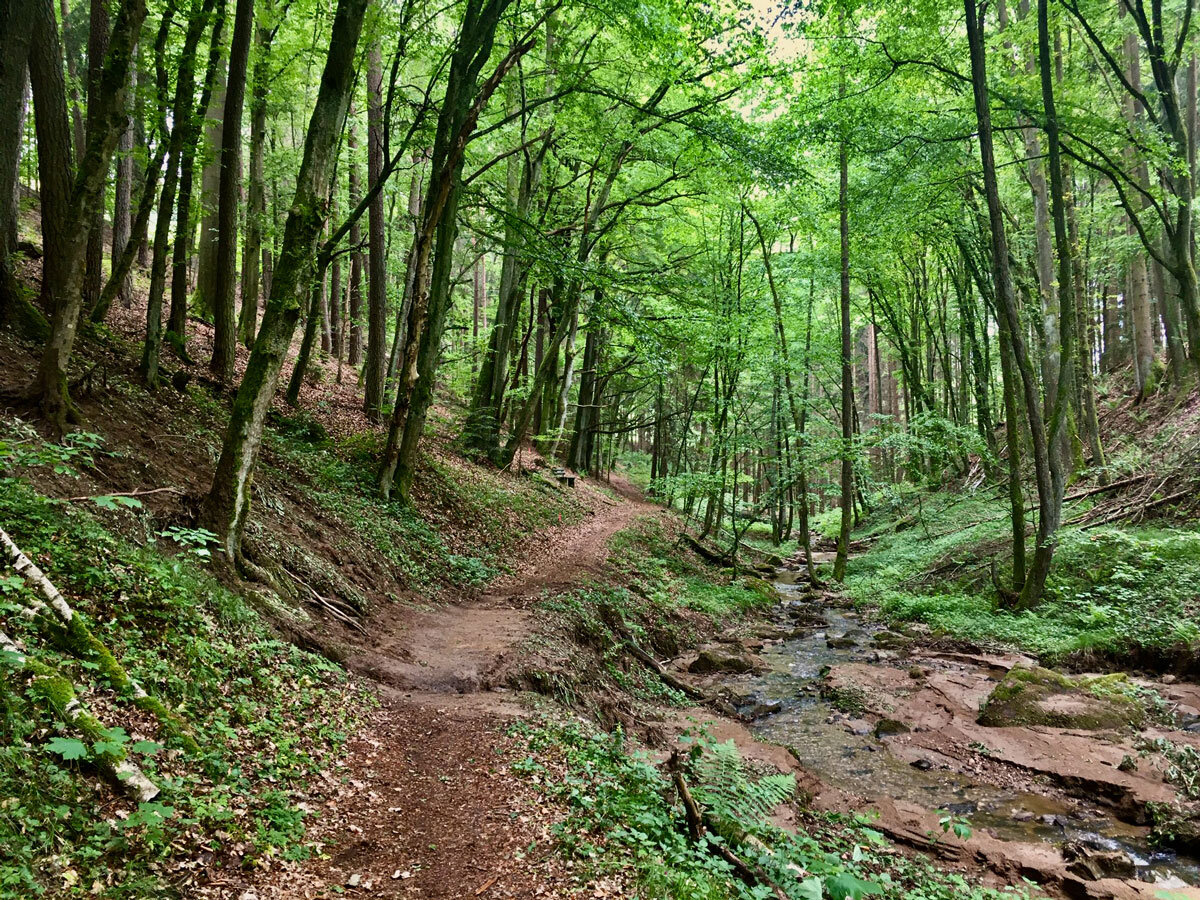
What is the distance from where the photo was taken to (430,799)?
4605mm

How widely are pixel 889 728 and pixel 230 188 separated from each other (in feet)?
44.2

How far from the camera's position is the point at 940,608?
1323 centimetres

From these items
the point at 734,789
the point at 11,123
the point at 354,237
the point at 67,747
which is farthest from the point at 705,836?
the point at 354,237

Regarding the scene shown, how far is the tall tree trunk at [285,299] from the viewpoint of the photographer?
6.52m

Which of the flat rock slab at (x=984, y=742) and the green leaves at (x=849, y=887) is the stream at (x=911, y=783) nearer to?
the flat rock slab at (x=984, y=742)

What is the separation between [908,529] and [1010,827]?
17.0 metres

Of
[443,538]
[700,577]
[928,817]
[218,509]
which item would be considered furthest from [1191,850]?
[700,577]

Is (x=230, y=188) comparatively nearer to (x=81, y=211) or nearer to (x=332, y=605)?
(x=81, y=211)

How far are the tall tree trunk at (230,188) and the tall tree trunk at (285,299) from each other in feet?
14.1

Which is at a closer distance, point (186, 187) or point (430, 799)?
point (430, 799)

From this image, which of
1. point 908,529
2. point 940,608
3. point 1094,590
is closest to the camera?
point 1094,590

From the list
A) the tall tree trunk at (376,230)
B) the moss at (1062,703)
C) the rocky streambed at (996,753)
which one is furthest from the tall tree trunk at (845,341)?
the tall tree trunk at (376,230)

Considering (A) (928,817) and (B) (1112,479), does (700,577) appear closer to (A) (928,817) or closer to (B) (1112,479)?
(B) (1112,479)

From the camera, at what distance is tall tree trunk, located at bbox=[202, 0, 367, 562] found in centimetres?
652
